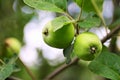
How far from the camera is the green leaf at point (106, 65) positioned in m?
0.95

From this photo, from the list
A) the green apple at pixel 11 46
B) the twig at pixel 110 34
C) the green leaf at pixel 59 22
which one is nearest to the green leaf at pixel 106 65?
the twig at pixel 110 34

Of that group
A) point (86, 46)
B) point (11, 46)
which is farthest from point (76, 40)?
point (11, 46)

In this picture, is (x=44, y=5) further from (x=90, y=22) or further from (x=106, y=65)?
(x=106, y=65)

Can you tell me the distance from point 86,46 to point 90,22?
0.12m

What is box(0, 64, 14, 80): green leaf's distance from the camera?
3.06ft

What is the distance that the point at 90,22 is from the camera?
0.95 meters

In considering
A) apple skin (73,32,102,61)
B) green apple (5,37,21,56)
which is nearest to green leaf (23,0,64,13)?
apple skin (73,32,102,61)

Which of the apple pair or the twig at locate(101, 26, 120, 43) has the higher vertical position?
the apple pair

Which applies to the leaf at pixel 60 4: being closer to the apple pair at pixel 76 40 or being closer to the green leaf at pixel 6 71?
the apple pair at pixel 76 40

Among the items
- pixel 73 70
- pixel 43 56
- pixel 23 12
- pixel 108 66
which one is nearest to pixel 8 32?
pixel 23 12

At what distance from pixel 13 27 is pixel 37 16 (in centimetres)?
21

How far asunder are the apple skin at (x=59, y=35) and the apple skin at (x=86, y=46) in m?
0.03

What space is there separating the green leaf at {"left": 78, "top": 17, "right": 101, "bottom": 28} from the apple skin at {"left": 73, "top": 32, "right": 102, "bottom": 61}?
0.05m

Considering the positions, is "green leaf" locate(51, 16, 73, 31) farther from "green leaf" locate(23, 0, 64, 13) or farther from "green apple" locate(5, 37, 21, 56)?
"green apple" locate(5, 37, 21, 56)
